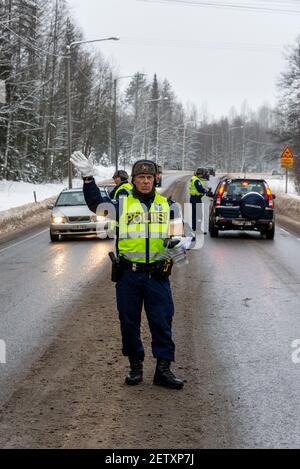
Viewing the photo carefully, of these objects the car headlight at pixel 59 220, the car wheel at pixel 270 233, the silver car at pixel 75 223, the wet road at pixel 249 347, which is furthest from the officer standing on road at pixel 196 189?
the wet road at pixel 249 347

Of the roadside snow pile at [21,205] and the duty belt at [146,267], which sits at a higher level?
the duty belt at [146,267]

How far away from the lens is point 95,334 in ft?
24.4

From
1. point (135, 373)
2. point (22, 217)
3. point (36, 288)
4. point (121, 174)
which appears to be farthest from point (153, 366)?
point (22, 217)

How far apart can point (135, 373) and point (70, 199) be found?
14659mm

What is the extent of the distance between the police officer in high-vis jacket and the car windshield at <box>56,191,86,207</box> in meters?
13.9

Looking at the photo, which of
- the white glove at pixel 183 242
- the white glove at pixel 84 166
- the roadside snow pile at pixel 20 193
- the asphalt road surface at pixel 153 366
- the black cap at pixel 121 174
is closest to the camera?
the asphalt road surface at pixel 153 366

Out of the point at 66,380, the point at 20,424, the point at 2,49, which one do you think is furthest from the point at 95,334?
the point at 2,49

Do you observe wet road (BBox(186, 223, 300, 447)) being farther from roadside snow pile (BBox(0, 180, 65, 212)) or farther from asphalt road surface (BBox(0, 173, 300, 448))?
roadside snow pile (BBox(0, 180, 65, 212))

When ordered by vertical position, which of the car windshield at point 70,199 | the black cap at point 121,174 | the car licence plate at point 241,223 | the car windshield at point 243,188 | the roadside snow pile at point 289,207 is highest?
the black cap at point 121,174

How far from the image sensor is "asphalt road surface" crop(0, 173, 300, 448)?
14.9 ft

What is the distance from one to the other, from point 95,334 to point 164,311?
199cm

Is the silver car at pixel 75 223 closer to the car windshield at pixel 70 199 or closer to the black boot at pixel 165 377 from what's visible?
the car windshield at pixel 70 199

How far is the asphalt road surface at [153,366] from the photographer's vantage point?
4.54m

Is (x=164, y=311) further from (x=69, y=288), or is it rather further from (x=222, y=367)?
(x=69, y=288)
